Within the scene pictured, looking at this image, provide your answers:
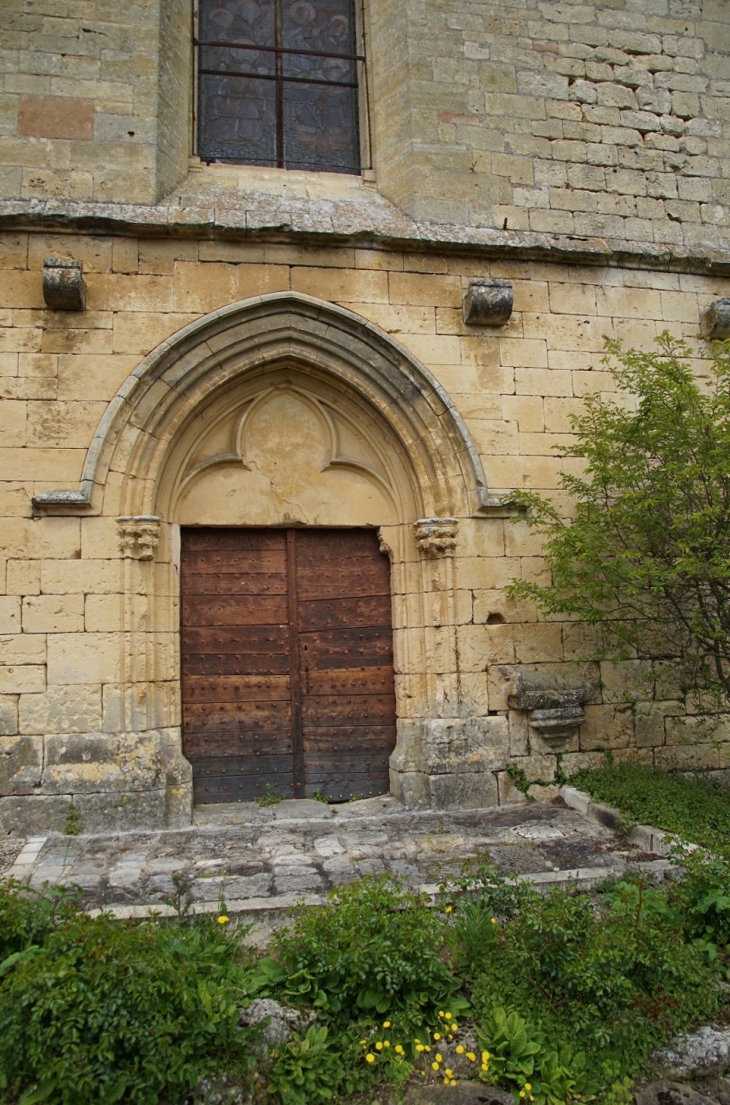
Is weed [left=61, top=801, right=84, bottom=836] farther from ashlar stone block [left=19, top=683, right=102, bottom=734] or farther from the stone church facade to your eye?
ashlar stone block [left=19, top=683, right=102, bottom=734]

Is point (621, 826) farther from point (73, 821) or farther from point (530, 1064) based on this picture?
point (73, 821)

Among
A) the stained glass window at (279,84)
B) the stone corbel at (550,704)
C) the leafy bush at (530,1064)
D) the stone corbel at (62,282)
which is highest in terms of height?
the stained glass window at (279,84)

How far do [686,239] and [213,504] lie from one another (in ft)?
14.2

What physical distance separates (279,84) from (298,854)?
5.85 meters

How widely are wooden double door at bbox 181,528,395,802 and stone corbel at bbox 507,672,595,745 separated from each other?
3.17 ft

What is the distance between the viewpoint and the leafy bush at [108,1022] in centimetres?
247

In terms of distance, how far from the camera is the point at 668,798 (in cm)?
487

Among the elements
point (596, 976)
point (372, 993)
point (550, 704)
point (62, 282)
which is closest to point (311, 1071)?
point (372, 993)

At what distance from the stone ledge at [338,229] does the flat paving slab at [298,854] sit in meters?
4.01

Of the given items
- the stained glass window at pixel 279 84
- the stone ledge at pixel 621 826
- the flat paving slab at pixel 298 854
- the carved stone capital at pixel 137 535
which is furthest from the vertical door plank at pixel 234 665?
the stained glass window at pixel 279 84

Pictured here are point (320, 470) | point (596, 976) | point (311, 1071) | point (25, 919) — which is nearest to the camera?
point (311, 1071)

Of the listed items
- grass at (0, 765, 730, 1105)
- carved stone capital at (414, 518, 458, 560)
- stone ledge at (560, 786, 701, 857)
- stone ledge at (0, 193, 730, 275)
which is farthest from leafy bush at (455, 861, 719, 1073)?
stone ledge at (0, 193, 730, 275)

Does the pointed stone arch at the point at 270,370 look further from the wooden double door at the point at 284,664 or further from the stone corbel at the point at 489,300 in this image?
the wooden double door at the point at 284,664

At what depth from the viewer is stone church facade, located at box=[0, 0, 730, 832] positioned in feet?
16.8
